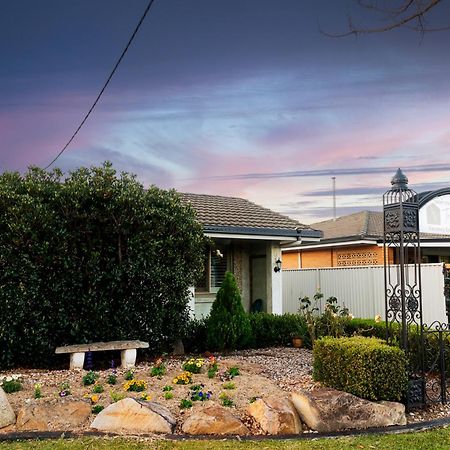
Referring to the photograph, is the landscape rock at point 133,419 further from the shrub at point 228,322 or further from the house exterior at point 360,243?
the house exterior at point 360,243

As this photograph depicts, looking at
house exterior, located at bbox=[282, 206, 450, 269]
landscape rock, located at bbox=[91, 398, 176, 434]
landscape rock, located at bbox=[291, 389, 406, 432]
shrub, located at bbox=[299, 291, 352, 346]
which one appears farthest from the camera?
house exterior, located at bbox=[282, 206, 450, 269]

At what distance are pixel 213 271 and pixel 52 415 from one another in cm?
858

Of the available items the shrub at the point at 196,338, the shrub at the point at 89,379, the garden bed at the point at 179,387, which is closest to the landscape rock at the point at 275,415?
the garden bed at the point at 179,387

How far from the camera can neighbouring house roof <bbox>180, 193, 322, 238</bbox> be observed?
1289 centimetres

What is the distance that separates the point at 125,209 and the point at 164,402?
12.4ft

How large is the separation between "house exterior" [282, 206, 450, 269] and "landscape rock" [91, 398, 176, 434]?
393 inches

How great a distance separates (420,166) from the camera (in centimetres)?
1159

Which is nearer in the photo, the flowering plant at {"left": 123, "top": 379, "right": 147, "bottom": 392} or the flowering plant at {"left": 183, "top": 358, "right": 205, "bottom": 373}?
the flowering plant at {"left": 123, "top": 379, "right": 147, "bottom": 392}

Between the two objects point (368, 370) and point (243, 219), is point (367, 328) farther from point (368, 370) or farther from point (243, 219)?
point (368, 370)

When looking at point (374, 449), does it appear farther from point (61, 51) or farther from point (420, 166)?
point (61, 51)

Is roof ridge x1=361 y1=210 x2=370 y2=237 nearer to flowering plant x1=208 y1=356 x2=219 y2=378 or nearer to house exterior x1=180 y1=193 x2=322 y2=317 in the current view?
house exterior x1=180 y1=193 x2=322 y2=317

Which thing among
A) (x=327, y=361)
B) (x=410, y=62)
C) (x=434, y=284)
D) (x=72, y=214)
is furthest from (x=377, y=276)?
(x=72, y=214)

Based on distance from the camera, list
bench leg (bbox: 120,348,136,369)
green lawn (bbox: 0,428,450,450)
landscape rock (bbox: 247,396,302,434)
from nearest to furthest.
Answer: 1. green lawn (bbox: 0,428,450,450)
2. landscape rock (bbox: 247,396,302,434)
3. bench leg (bbox: 120,348,136,369)

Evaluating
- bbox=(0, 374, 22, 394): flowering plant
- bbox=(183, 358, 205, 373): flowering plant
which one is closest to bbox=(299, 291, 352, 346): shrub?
bbox=(183, 358, 205, 373): flowering plant
